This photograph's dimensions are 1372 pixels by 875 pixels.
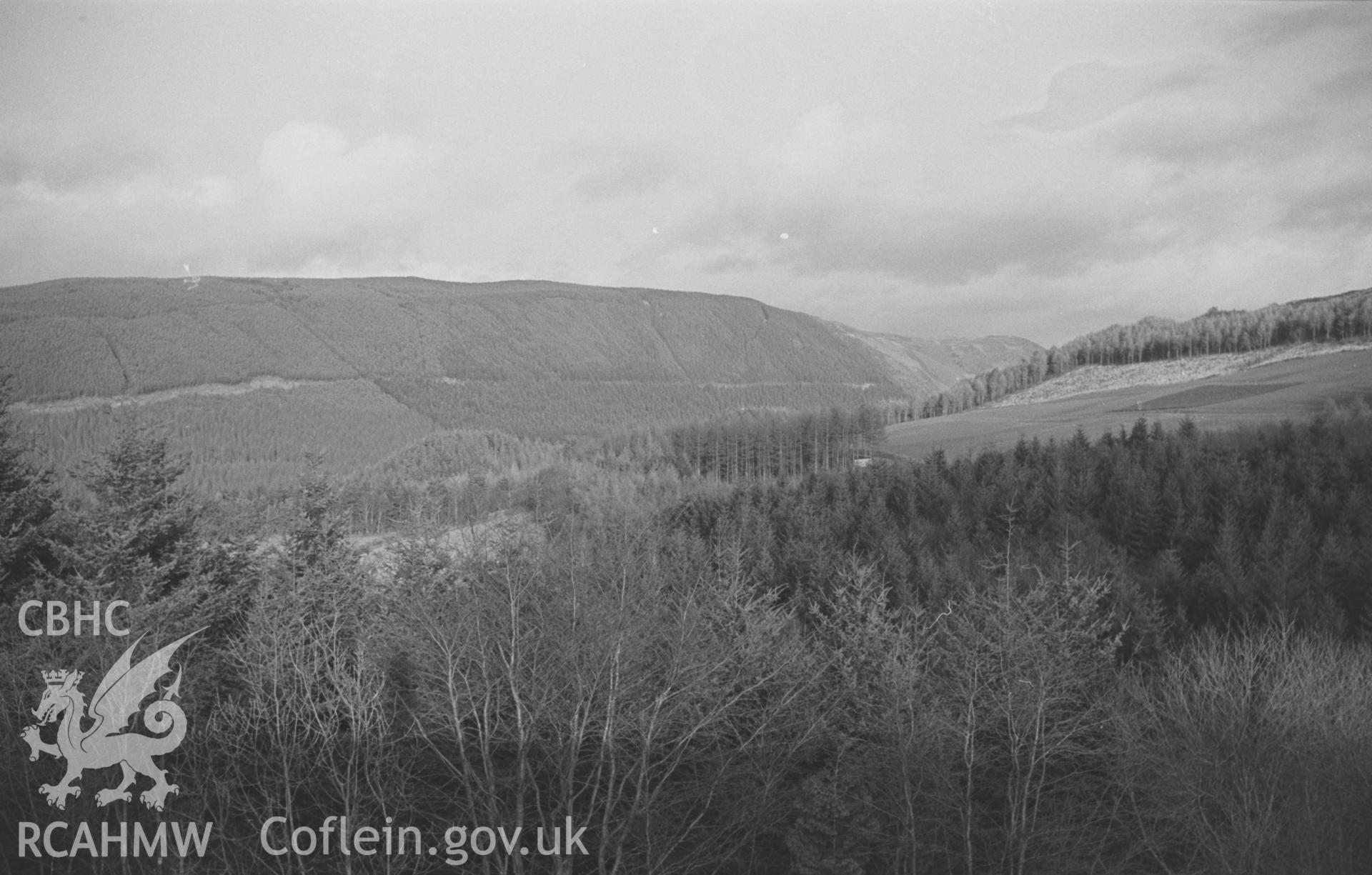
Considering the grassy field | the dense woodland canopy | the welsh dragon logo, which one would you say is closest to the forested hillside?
the grassy field

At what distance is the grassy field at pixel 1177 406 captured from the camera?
99375mm

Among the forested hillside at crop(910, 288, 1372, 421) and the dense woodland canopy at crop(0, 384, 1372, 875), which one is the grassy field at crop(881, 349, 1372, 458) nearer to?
the forested hillside at crop(910, 288, 1372, 421)

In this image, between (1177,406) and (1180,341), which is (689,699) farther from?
(1180,341)

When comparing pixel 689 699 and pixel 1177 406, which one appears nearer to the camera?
pixel 689 699

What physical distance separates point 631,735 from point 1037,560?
3367 cm

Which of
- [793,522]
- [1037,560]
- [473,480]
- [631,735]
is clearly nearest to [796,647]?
[631,735]

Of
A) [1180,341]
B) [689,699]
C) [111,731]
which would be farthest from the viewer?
[1180,341]

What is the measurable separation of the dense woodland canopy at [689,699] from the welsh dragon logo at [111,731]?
46 cm

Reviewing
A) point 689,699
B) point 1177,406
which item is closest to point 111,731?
point 689,699

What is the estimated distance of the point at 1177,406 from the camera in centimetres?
11388

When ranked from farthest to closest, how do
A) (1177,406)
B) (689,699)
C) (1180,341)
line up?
(1180,341), (1177,406), (689,699)

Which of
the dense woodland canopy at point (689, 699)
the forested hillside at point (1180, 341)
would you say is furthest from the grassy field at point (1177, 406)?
the dense woodland canopy at point (689, 699)

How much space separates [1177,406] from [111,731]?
129 m

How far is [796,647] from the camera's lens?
24.5 meters
